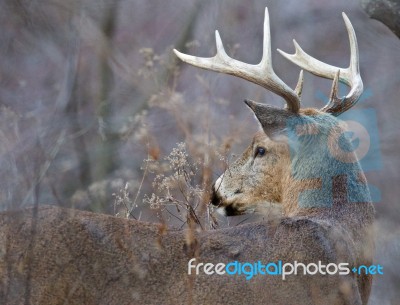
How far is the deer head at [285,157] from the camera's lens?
6314 mm

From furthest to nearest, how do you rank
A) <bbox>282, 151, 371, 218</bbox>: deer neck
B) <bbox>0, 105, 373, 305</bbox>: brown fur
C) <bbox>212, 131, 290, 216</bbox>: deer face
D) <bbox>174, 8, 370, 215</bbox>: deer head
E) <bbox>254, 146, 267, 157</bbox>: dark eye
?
<bbox>254, 146, 267, 157</bbox>: dark eye → <bbox>212, 131, 290, 216</bbox>: deer face → <bbox>174, 8, 370, 215</bbox>: deer head → <bbox>282, 151, 371, 218</bbox>: deer neck → <bbox>0, 105, 373, 305</bbox>: brown fur

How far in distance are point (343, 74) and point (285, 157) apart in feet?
3.36

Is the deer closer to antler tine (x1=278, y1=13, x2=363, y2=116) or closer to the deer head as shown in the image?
the deer head

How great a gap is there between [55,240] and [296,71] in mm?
8078

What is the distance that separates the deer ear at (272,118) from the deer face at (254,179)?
11 centimetres

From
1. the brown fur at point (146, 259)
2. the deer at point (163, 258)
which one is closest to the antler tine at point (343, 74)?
the deer at point (163, 258)

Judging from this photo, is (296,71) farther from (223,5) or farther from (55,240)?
(55,240)

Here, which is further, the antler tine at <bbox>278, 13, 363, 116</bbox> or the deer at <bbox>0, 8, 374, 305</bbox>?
the antler tine at <bbox>278, 13, 363, 116</bbox>

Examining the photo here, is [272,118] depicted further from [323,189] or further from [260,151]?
[323,189]

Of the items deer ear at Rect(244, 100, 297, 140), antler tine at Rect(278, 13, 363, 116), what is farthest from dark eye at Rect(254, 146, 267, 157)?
antler tine at Rect(278, 13, 363, 116)

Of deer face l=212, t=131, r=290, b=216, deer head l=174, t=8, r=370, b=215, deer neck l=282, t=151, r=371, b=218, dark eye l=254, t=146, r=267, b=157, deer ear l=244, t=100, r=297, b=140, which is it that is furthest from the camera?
dark eye l=254, t=146, r=267, b=157

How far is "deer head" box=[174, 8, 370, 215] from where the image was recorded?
631cm

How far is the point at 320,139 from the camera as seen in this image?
6.48 metres

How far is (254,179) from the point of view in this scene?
675 cm
